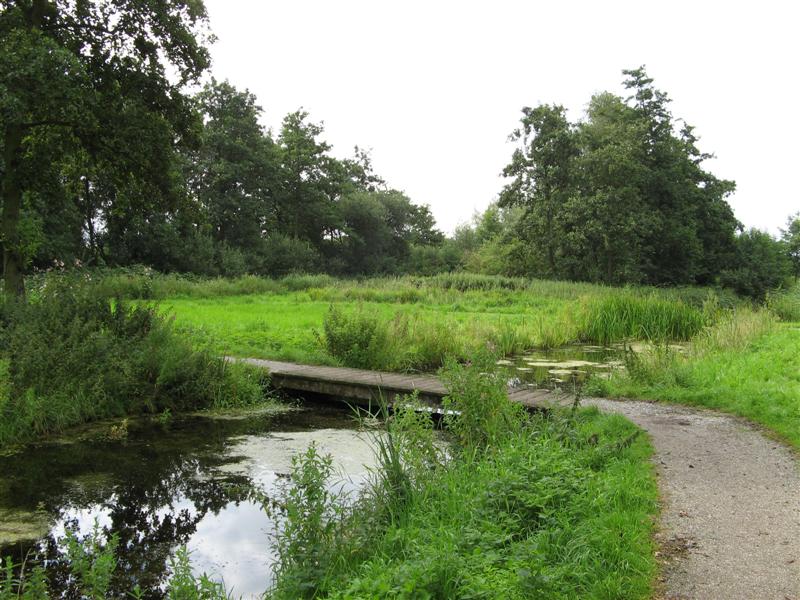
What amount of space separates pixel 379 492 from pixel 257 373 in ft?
19.8

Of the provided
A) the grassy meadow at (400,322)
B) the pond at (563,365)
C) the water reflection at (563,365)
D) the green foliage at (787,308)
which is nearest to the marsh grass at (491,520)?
the grassy meadow at (400,322)

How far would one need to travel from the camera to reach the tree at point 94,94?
1014 cm

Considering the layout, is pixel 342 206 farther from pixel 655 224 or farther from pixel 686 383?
pixel 686 383

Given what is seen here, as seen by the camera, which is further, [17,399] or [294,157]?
[294,157]

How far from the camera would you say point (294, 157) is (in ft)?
163

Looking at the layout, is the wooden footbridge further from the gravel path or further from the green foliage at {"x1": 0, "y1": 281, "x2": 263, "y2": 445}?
the gravel path

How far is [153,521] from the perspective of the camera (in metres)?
5.33

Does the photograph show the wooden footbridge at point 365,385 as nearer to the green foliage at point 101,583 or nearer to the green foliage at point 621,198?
the green foliage at point 101,583

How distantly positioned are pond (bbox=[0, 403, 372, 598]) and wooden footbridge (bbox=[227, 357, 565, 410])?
86cm

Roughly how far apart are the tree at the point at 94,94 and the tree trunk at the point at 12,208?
18 millimetres

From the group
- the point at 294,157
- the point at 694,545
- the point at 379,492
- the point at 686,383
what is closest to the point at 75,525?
the point at 379,492

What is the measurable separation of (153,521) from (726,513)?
4344 mm

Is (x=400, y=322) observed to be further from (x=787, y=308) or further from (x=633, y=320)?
(x=787, y=308)

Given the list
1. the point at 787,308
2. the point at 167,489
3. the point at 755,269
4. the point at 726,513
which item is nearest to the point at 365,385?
the point at 167,489
